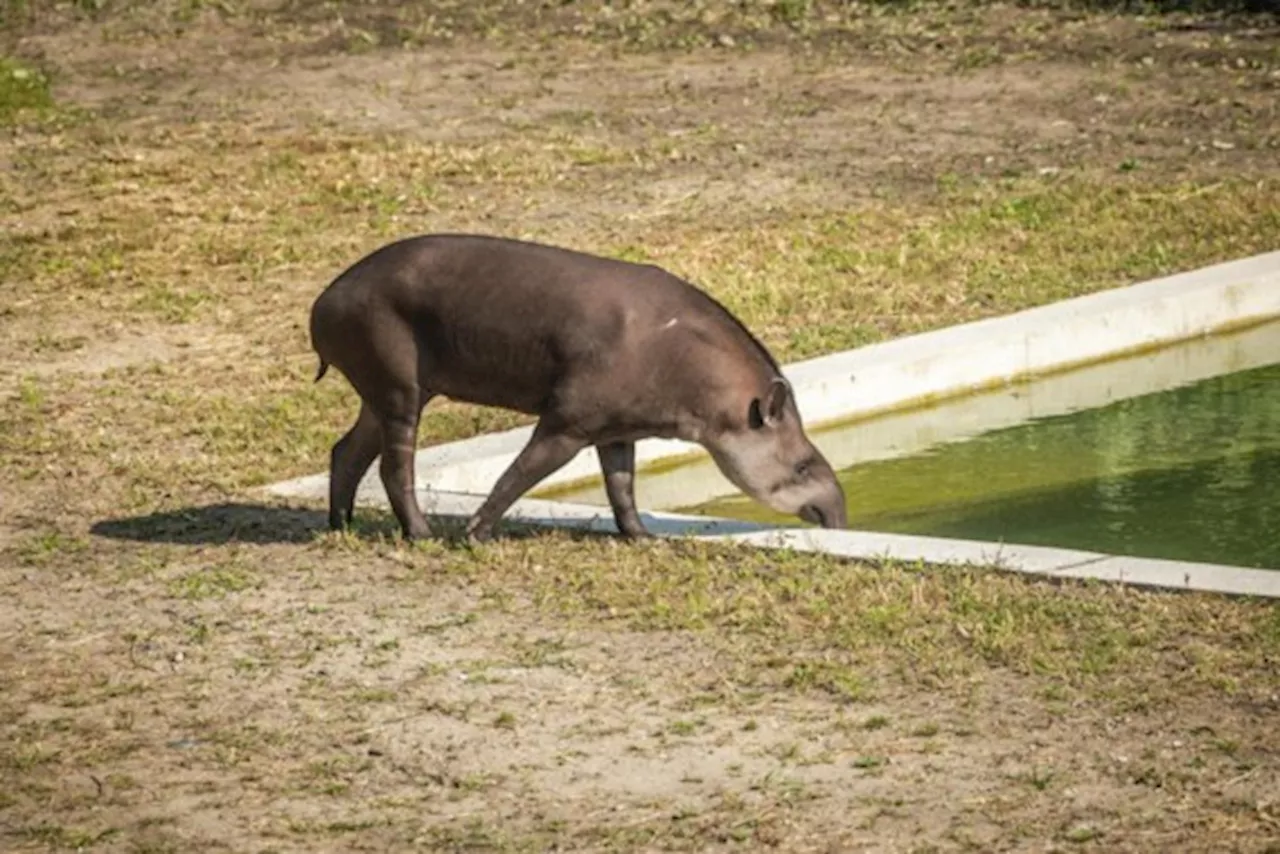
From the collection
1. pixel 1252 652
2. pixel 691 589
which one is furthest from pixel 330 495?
pixel 1252 652

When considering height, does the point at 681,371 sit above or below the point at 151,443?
above

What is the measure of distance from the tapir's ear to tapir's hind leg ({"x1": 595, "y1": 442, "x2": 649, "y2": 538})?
0.44m

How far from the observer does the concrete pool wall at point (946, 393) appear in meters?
8.48

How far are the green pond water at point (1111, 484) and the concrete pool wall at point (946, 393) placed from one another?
0.93 feet

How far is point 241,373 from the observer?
11.8 meters

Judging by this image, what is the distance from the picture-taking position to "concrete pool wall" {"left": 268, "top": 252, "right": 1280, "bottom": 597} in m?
8.48

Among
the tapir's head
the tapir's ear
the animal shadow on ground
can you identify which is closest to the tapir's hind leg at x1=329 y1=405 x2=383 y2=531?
the animal shadow on ground

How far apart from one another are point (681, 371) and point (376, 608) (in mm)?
1167

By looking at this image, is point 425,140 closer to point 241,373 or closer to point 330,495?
point 241,373

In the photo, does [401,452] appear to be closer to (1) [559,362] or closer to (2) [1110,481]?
(1) [559,362]

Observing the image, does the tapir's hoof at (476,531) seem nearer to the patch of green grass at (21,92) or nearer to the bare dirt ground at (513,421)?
the bare dirt ground at (513,421)

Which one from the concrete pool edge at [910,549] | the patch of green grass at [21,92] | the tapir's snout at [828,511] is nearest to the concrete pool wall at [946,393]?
the concrete pool edge at [910,549]

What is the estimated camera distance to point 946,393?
1115 centimetres

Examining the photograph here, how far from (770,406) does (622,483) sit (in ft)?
1.76
